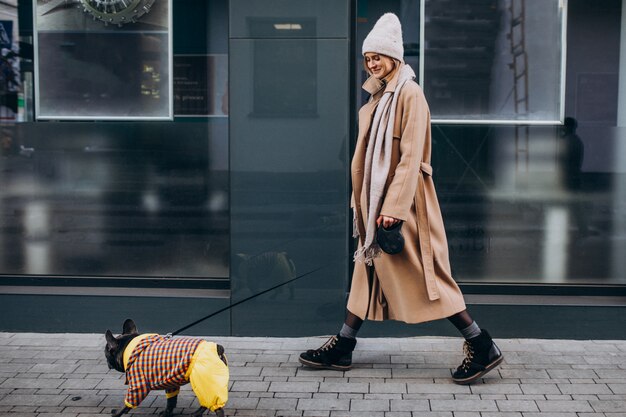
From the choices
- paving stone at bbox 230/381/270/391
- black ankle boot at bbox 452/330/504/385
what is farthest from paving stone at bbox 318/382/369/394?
black ankle boot at bbox 452/330/504/385

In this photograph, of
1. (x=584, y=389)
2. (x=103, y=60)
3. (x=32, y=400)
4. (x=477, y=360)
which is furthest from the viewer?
(x=103, y=60)

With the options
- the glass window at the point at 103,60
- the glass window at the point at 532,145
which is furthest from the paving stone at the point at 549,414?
the glass window at the point at 103,60

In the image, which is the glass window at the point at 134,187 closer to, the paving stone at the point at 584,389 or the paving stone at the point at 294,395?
the paving stone at the point at 294,395

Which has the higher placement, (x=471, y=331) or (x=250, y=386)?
(x=471, y=331)

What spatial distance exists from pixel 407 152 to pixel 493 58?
1709mm

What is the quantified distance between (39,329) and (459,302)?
10.9 feet

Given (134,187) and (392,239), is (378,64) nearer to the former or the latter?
(392,239)

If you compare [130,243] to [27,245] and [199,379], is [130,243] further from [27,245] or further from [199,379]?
Result: [199,379]

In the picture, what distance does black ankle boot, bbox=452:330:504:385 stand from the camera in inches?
215

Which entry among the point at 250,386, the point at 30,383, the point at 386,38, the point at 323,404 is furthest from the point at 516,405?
the point at 30,383

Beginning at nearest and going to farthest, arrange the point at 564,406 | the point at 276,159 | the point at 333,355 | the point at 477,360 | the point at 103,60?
the point at 564,406, the point at 477,360, the point at 333,355, the point at 276,159, the point at 103,60

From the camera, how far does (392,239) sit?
528 centimetres

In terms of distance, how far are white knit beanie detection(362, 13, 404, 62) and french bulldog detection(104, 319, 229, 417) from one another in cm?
210

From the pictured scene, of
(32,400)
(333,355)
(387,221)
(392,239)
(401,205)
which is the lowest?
(32,400)
